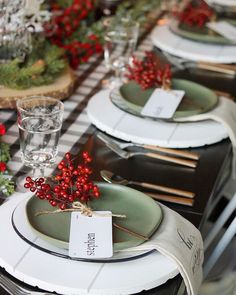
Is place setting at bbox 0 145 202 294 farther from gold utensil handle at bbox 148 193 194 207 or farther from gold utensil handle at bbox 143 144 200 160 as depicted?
gold utensil handle at bbox 143 144 200 160

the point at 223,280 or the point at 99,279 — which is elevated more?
the point at 99,279

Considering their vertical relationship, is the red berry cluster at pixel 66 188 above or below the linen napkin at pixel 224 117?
above

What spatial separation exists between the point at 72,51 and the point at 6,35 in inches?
13.2

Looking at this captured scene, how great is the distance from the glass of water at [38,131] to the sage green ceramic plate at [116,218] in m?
0.16

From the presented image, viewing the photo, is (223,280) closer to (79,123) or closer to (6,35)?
(79,123)

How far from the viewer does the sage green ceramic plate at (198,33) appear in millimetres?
1899

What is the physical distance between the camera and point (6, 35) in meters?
1.56

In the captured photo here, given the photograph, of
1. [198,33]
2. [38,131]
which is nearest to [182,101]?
[38,131]

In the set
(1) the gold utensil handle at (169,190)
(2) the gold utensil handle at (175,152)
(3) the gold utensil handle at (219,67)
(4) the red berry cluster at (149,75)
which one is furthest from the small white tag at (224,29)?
(1) the gold utensil handle at (169,190)

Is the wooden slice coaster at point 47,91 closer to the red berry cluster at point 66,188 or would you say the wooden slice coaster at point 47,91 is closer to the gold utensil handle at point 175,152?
the gold utensil handle at point 175,152

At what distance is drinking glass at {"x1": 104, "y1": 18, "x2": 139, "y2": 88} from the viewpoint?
1702 millimetres

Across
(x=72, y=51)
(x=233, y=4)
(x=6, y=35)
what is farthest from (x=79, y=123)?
(x=233, y=4)

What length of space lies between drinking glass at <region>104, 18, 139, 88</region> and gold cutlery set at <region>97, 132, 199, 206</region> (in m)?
0.37

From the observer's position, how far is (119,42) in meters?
1.71
